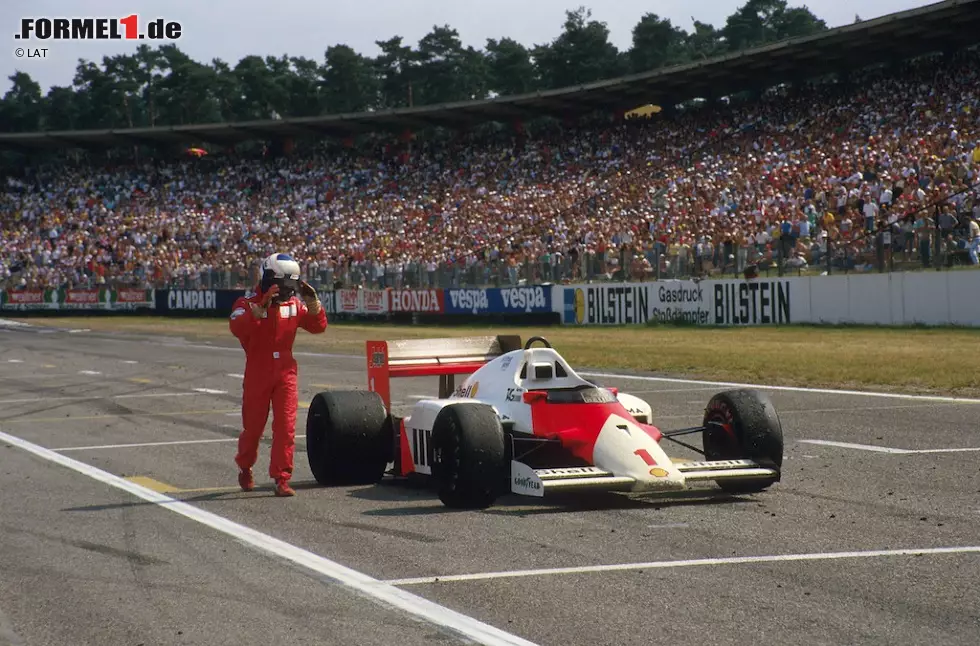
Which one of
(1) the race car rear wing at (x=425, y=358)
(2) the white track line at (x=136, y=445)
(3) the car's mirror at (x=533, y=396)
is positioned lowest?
(2) the white track line at (x=136, y=445)

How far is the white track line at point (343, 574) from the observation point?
5332 millimetres

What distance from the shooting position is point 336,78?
95.9 metres

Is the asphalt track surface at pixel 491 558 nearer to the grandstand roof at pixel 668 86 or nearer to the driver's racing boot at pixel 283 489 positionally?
the driver's racing boot at pixel 283 489

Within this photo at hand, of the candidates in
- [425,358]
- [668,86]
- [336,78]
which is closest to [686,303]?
[668,86]

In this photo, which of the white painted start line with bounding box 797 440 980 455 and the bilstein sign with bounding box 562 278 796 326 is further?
the bilstein sign with bounding box 562 278 796 326

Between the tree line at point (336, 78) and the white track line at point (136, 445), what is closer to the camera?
the white track line at point (136, 445)

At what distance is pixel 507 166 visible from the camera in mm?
54031

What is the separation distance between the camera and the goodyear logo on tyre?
3812cm

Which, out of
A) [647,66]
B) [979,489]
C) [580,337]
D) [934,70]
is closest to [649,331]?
[580,337]

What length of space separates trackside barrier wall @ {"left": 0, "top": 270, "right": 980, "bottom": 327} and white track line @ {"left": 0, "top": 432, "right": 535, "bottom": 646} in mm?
20672

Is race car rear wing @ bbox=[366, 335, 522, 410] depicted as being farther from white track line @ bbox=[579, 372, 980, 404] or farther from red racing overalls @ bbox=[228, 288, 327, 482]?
white track line @ bbox=[579, 372, 980, 404]

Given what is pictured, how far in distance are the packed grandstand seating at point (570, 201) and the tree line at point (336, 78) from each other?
27554 mm

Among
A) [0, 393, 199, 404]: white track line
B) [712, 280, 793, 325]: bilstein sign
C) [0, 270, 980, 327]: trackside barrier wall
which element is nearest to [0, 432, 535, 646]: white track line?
[0, 393, 199, 404]: white track line

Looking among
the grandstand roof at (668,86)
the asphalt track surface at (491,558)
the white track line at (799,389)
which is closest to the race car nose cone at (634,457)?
the asphalt track surface at (491,558)
